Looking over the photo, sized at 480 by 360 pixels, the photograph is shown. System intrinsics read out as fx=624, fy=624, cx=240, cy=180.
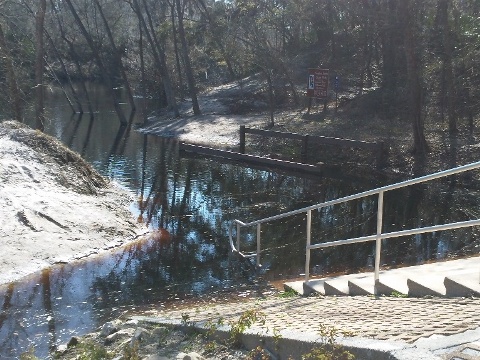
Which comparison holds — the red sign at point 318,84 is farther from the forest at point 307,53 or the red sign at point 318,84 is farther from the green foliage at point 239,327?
the green foliage at point 239,327

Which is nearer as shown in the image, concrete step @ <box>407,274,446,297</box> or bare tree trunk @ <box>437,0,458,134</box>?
concrete step @ <box>407,274,446,297</box>

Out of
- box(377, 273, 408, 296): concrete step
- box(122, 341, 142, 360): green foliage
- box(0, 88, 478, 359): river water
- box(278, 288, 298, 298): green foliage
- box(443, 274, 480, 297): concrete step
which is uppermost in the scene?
box(443, 274, 480, 297): concrete step

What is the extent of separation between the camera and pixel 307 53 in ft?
147

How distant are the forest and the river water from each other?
5.74m

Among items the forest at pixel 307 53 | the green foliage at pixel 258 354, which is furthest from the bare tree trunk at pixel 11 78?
the green foliage at pixel 258 354

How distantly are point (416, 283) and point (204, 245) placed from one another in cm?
854

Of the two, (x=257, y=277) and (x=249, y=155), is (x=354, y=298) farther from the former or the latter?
(x=249, y=155)

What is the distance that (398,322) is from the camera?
5.52m

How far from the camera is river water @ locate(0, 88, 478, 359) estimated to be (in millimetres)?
10828

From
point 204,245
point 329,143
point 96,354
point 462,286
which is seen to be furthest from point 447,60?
point 96,354

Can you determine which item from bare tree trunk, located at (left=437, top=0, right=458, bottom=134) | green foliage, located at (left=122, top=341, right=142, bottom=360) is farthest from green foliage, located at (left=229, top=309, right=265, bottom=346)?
bare tree trunk, located at (left=437, top=0, right=458, bottom=134)

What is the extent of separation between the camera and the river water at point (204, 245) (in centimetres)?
1083

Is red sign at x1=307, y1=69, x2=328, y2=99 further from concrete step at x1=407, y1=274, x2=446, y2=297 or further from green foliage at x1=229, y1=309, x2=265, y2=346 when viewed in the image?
green foliage at x1=229, y1=309, x2=265, y2=346

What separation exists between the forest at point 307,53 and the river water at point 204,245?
18.8 feet
